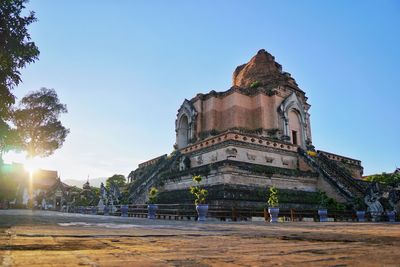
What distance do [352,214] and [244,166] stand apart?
21.6ft

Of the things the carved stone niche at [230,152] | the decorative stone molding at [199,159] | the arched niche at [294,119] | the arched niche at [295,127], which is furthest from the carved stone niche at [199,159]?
the arched niche at [295,127]

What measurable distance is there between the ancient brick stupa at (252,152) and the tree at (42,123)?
998 centimetres

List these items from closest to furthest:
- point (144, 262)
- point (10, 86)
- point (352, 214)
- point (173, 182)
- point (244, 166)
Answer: point (144, 262) < point (10, 86) < point (352, 214) < point (244, 166) < point (173, 182)

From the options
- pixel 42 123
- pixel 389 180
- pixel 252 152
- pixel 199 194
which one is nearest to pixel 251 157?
pixel 252 152

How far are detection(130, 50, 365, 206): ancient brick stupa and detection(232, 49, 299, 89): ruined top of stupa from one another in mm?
99

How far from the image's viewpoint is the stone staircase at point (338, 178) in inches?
730

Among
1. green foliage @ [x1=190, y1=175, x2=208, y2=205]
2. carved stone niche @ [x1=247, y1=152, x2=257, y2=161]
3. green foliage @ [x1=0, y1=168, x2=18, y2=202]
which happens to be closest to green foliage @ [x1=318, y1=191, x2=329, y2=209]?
carved stone niche @ [x1=247, y1=152, x2=257, y2=161]

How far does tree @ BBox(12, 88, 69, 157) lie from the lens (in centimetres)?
3088

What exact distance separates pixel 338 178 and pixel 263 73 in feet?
45.9

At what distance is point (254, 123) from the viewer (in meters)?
27.2

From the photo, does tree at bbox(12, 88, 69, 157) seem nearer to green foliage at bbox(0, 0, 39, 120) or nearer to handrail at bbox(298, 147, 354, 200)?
green foliage at bbox(0, 0, 39, 120)

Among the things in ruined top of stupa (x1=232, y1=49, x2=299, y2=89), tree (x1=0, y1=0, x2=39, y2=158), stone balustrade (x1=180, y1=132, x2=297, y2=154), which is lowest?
stone balustrade (x1=180, y1=132, x2=297, y2=154)

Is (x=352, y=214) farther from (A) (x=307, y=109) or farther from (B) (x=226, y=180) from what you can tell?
(A) (x=307, y=109)

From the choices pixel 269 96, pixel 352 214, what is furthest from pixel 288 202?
pixel 269 96
